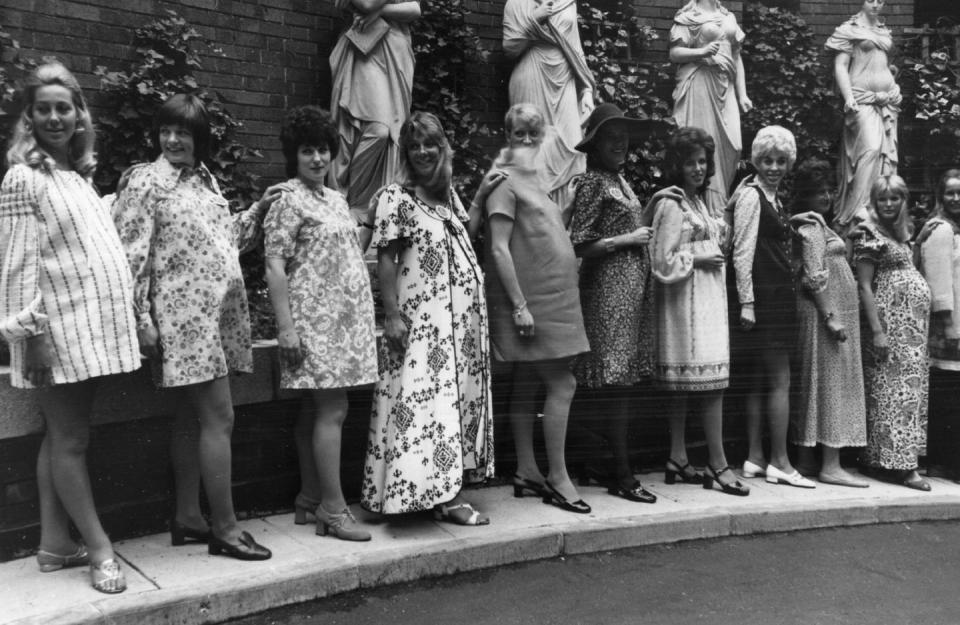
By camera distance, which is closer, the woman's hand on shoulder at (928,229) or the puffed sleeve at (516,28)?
the woman's hand on shoulder at (928,229)

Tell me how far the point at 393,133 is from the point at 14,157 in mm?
3029

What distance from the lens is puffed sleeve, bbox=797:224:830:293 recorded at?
210 inches


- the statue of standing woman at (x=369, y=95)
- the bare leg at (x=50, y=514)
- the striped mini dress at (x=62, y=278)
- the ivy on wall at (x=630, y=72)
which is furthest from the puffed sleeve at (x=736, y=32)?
the bare leg at (x=50, y=514)

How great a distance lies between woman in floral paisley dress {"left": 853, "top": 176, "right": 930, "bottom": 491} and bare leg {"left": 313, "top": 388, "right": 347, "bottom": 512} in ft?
10.3

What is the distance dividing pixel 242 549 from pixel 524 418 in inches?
63.2

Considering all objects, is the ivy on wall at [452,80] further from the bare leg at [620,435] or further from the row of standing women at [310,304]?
the bare leg at [620,435]

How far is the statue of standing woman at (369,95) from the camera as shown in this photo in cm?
607

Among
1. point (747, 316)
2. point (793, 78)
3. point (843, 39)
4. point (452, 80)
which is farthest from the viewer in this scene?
point (793, 78)

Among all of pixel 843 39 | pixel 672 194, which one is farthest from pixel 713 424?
pixel 843 39

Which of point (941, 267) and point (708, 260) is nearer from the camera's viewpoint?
point (708, 260)

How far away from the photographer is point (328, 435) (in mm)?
4062

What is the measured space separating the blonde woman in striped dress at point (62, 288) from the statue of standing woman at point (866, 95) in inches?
245

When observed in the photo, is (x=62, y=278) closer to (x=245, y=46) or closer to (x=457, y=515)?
(x=457, y=515)

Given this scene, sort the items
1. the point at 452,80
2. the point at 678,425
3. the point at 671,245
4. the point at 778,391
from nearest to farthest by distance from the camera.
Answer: the point at 671,245 → the point at 678,425 → the point at 778,391 → the point at 452,80
